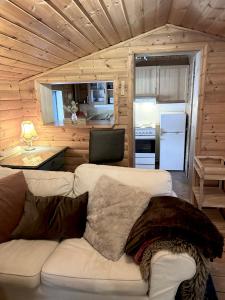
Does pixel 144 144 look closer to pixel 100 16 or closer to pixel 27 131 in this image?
pixel 27 131

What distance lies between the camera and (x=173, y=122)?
4.22 metres

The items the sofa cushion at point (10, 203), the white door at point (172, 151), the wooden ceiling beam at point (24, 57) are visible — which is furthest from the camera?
the white door at point (172, 151)

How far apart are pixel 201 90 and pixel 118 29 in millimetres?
1348

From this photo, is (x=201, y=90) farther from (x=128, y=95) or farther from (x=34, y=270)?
(x=34, y=270)

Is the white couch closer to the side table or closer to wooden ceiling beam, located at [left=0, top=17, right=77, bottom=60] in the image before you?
the side table

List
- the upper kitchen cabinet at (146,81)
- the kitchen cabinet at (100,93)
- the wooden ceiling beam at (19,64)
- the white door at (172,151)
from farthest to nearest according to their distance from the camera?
1. the kitchen cabinet at (100,93)
2. the upper kitchen cabinet at (146,81)
3. the white door at (172,151)
4. the wooden ceiling beam at (19,64)


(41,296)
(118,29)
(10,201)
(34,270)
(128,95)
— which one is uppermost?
(118,29)

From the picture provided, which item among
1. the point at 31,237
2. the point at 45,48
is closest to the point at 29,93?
the point at 45,48

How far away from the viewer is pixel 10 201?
66.7 inches

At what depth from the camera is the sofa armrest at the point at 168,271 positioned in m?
1.25

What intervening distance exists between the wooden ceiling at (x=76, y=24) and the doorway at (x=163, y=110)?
5.56 feet

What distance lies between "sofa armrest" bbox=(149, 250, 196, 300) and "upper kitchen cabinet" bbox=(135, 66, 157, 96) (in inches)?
148

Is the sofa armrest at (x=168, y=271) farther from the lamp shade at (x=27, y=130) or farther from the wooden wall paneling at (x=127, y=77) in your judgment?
the lamp shade at (x=27, y=130)

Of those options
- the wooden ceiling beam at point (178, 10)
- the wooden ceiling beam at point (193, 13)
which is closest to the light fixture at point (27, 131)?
the wooden ceiling beam at point (178, 10)
